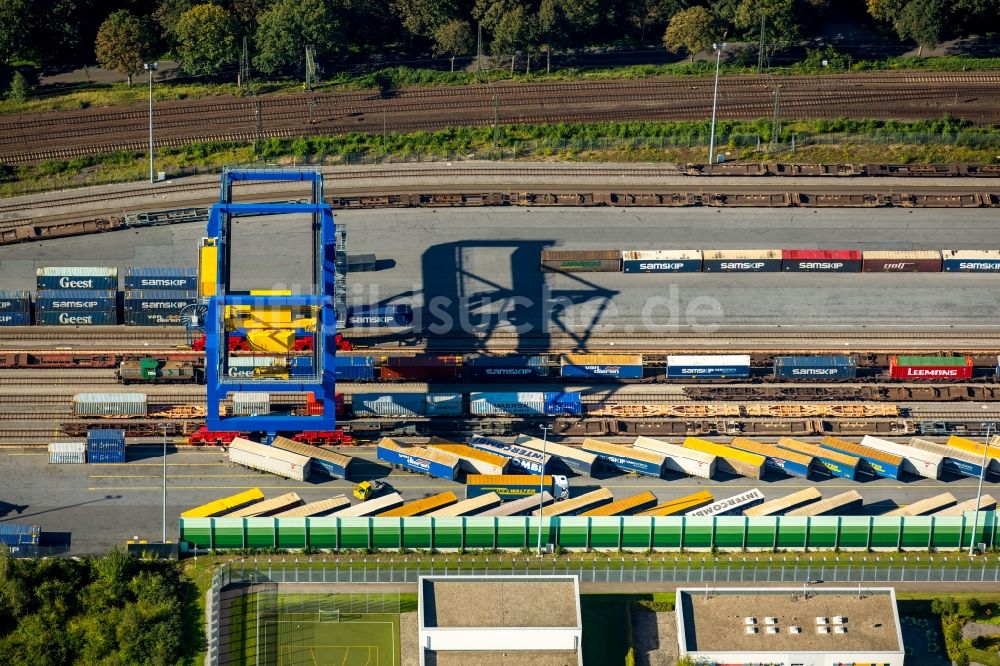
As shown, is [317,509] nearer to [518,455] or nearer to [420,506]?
[420,506]

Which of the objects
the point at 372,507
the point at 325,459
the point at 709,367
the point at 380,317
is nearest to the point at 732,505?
the point at 709,367

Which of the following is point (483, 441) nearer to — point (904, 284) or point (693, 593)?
point (693, 593)

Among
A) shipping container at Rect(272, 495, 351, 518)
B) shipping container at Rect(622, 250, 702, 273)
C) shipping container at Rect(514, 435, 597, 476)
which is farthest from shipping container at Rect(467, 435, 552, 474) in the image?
shipping container at Rect(622, 250, 702, 273)

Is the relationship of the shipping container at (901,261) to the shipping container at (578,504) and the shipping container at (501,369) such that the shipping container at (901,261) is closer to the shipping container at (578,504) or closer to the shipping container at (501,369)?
the shipping container at (501,369)

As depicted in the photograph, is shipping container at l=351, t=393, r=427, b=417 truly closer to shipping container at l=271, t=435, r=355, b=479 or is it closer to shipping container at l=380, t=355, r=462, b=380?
shipping container at l=380, t=355, r=462, b=380

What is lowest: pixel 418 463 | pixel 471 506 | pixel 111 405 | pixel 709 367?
pixel 471 506

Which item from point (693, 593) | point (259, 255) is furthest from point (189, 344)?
point (693, 593)
